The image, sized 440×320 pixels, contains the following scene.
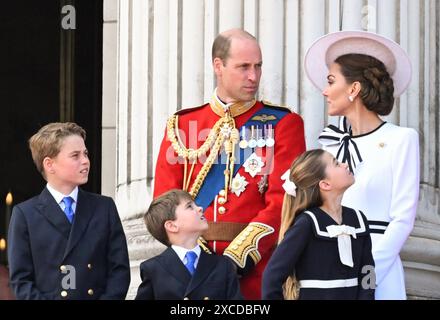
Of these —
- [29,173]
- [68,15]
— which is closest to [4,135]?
[29,173]

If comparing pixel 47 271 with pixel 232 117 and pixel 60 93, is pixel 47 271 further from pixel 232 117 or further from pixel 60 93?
pixel 60 93

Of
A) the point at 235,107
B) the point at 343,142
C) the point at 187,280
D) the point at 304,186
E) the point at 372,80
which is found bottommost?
the point at 187,280

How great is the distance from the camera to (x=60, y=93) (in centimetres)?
1321

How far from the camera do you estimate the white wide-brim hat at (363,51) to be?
9516 mm

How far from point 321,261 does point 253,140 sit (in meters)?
0.97

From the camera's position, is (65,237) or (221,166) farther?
(221,166)

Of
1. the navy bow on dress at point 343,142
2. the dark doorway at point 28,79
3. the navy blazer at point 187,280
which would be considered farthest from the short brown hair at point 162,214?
the dark doorway at point 28,79

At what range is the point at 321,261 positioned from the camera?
884 centimetres

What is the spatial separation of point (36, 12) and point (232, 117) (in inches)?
167

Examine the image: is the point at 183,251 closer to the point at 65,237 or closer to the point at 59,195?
the point at 65,237

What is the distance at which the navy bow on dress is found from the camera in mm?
9430

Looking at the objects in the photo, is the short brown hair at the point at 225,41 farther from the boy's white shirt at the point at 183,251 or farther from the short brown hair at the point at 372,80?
the boy's white shirt at the point at 183,251

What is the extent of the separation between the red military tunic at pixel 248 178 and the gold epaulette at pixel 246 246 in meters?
0.02

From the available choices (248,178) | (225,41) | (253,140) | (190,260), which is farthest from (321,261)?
(225,41)
